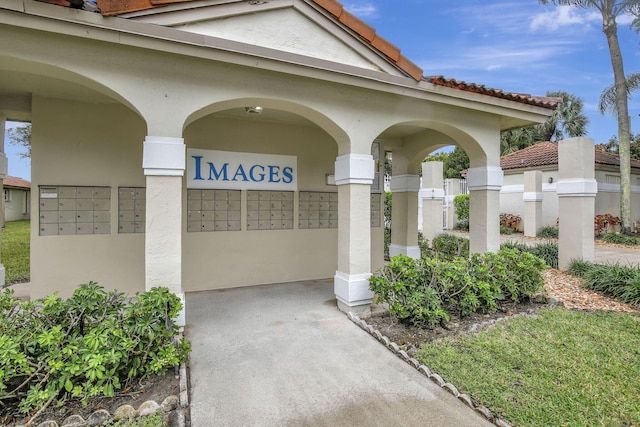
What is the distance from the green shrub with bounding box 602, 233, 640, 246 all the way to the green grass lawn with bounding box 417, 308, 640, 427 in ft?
34.5

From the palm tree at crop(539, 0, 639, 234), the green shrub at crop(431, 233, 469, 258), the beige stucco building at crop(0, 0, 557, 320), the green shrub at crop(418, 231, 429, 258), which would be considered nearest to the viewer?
the beige stucco building at crop(0, 0, 557, 320)

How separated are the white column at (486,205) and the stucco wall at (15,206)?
28.1 metres

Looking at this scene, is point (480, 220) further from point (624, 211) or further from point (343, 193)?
point (624, 211)

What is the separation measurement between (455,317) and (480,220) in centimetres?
225

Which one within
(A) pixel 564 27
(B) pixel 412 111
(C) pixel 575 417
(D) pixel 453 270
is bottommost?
(C) pixel 575 417

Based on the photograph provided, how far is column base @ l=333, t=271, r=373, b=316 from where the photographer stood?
4.70 meters

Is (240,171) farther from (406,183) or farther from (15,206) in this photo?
(15,206)

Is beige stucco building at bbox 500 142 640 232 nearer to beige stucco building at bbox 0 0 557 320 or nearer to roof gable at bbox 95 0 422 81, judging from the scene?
beige stucco building at bbox 0 0 557 320

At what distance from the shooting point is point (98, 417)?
2381mm

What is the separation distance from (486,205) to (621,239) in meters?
10.9

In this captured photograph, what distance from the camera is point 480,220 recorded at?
19.7 feet

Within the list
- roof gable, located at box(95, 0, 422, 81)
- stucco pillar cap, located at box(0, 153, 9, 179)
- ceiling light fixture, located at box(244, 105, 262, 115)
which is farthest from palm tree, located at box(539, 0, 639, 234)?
→ stucco pillar cap, located at box(0, 153, 9, 179)

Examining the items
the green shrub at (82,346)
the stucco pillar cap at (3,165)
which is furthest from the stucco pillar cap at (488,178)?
the stucco pillar cap at (3,165)

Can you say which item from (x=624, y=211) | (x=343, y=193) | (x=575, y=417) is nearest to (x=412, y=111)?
(x=343, y=193)
